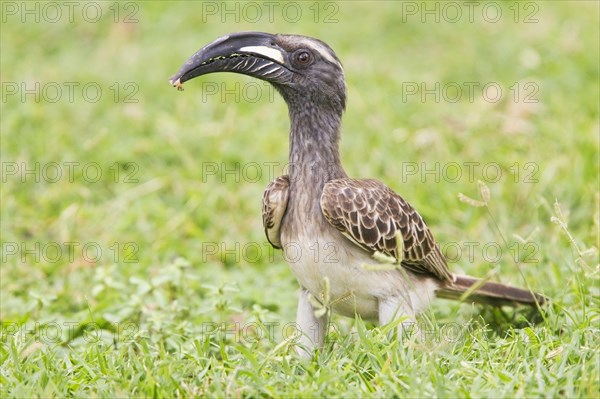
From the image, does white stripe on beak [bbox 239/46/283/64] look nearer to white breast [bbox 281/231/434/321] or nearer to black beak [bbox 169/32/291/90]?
black beak [bbox 169/32/291/90]

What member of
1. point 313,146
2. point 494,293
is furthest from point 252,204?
point 494,293

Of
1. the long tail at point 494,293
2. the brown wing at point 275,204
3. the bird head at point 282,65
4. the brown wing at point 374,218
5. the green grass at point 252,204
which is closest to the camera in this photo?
the green grass at point 252,204

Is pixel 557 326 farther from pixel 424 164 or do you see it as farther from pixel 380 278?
pixel 424 164

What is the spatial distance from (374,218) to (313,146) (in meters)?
0.55

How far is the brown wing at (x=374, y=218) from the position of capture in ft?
16.0

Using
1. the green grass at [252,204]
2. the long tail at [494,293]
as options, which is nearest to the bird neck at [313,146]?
the green grass at [252,204]

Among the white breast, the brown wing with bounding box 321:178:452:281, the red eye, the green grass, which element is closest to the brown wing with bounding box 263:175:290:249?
the white breast

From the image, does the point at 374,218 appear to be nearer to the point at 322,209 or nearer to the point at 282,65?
the point at 322,209

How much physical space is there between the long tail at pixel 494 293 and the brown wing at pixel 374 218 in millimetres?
347

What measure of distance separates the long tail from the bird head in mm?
1266

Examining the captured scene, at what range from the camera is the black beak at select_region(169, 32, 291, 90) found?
496 cm

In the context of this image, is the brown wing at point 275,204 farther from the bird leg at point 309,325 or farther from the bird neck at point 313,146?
the bird leg at point 309,325

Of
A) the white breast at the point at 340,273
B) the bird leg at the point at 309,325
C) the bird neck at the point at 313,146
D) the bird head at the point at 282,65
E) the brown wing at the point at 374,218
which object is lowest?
the bird leg at the point at 309,325

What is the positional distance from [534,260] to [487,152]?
203 centimetres
